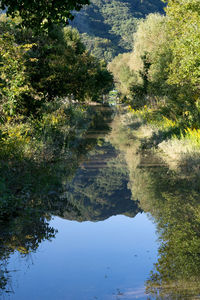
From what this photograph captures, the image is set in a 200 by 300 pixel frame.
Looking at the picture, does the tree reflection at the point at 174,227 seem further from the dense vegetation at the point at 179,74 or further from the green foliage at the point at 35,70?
the green foliage at the point at 35,70

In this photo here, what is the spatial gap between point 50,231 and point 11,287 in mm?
2386

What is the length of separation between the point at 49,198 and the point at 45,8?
15.3ft

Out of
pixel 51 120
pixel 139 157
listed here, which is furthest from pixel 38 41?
pixel 139 157

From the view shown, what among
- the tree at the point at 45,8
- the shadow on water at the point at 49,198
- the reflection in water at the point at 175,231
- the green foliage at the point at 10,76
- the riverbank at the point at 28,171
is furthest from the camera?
the green foliage at the point at 10,76

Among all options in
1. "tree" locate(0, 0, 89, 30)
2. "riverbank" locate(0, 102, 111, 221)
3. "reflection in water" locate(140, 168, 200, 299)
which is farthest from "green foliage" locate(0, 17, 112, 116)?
"reflection in water" locate(140, 168, 200, 299)

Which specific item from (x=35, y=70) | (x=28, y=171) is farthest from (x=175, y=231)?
(x=35, y=70)

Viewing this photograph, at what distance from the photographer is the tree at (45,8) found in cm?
688

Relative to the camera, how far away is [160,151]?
18641 millimetres

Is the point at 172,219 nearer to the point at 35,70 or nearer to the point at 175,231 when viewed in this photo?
the point at 175,231

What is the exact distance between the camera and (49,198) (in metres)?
9.59

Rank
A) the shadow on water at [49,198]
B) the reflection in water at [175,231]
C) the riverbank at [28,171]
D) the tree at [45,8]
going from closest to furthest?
the reflection in water at [175,231], the shadow on water at [49,198], the tree at [45,8], the riverbank at [28,171]

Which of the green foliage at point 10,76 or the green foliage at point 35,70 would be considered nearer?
the green foliage at point 10,76

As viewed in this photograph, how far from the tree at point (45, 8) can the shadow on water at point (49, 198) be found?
3.60m

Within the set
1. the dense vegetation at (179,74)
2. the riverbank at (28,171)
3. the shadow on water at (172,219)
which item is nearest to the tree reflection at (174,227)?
the shadow on water at (172,219)
